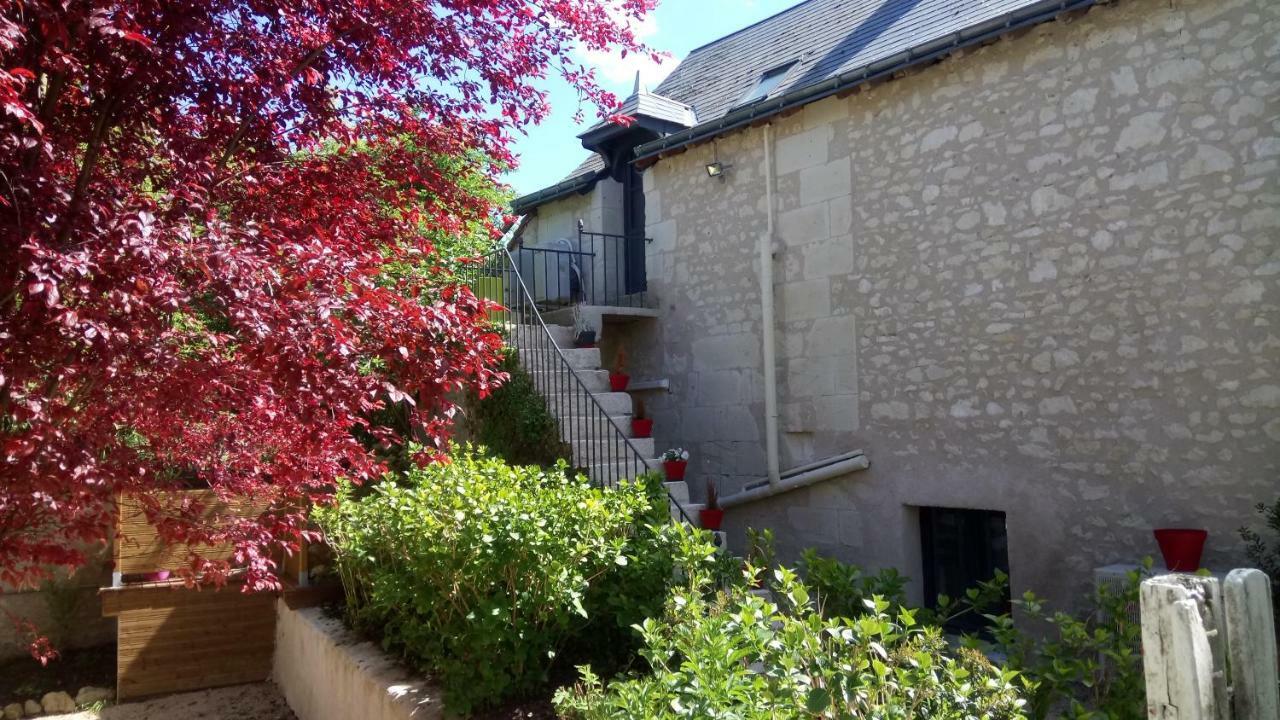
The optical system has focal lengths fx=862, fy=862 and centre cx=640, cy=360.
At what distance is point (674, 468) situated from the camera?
269 inches

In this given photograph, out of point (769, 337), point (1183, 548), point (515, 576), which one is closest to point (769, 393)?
point (769, 337)

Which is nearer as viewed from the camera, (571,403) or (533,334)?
(571,403)

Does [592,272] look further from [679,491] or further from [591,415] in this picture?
[679,491]

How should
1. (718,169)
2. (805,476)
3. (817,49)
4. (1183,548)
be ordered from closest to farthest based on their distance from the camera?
1. (1183,548)
2. (805,476)
3. (718,169)
4. (817,49)

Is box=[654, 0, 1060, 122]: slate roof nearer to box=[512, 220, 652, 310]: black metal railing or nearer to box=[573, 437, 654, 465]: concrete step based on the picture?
box=[512, 220, 652, 310]: black metal railing

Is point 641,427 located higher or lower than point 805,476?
higher

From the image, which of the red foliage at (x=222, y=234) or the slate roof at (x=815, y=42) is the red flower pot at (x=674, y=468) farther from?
the red foliage at (x=222, y=234)

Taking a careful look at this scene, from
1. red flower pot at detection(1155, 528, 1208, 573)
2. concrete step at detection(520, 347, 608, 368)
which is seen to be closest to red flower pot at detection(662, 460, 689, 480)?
concrete step at detection(520, 347, 608, 368)

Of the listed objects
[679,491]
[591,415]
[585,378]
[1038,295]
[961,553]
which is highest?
[1038,295]

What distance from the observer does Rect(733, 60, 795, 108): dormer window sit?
7957 mm

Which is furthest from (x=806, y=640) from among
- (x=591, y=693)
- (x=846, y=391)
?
(x=846, y=391)

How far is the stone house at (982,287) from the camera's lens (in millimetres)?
4840

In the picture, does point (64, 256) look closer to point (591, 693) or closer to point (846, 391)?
point (591, 693)

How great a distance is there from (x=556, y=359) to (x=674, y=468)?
1.35 metres
